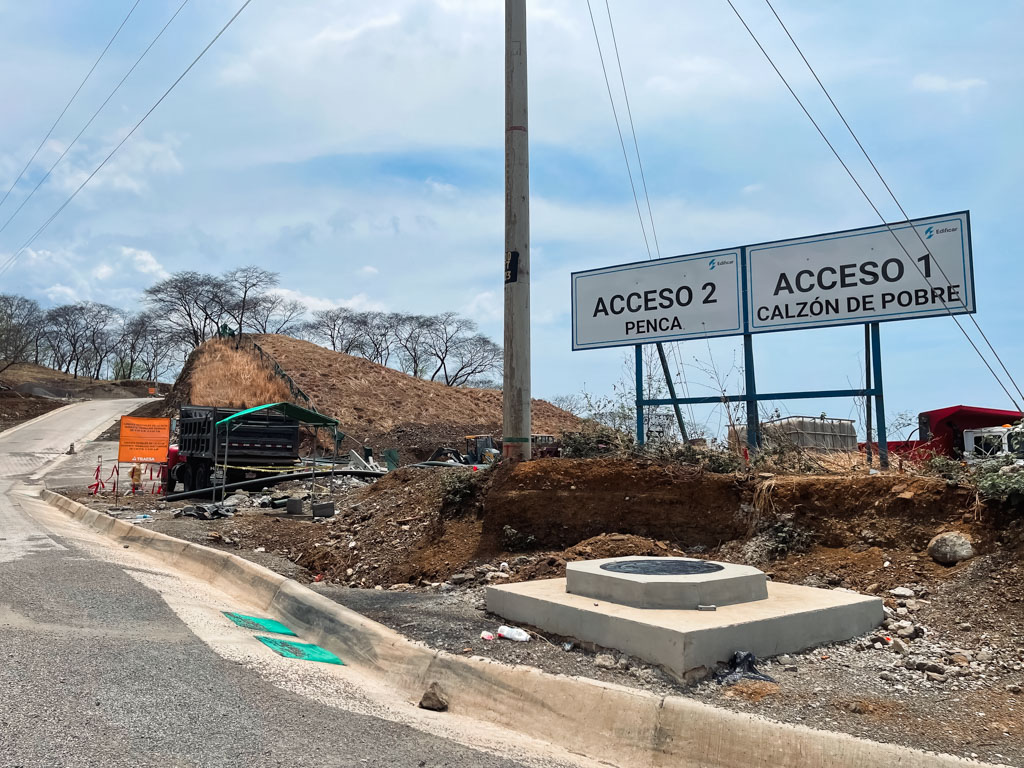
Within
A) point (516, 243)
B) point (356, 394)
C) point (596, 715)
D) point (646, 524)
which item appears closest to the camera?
point (596, 715)

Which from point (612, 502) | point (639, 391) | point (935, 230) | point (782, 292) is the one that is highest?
point (935, 230)

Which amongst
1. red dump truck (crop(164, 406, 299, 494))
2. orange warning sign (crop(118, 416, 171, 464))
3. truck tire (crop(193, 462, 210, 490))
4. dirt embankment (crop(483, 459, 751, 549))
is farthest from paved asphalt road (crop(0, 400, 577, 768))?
orange warning sign (crop(118, 416, 171, 464))

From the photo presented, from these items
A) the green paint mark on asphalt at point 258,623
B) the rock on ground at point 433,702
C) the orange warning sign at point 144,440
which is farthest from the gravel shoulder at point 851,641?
the orange warning sign at point 144,440

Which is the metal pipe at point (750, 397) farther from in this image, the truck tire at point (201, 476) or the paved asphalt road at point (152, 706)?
the truck tire at point (201, 476)

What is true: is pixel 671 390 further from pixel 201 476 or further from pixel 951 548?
pixel 201 476

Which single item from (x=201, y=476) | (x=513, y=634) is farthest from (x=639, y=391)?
(x=201, y=476)

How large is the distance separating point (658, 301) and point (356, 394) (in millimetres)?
38060

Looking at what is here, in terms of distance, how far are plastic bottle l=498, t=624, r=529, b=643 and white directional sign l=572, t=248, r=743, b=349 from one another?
5713 mm

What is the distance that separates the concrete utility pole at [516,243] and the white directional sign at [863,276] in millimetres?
2888

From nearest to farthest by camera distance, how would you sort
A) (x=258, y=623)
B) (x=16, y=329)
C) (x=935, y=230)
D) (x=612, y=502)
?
(x=258, y=623) → (x=612, y=502) → (x=935, y=230) → (x=16, y=329)

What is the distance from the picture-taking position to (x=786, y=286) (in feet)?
32.6

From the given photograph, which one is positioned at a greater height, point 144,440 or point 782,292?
point 782,292

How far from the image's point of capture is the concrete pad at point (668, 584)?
5582 mm

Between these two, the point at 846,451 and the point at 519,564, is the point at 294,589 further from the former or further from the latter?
the point at 846,451
